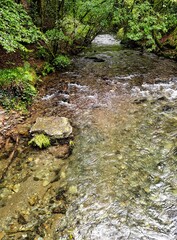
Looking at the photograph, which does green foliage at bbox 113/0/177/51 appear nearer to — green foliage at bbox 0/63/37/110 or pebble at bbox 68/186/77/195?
green foliage at bbox 0/63/37/110

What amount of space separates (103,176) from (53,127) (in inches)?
74.4

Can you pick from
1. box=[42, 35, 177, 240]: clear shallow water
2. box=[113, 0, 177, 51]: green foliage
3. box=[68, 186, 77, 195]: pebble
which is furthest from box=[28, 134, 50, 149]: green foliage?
box=[113, 0, 177, 51]: green foliage

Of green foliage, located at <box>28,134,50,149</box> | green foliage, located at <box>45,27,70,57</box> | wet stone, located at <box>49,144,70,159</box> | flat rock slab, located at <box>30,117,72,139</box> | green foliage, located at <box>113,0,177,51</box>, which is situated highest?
green foliage, located at <box>113,0,177,51</box>

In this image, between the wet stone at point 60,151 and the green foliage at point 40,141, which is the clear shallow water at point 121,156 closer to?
the wet stone at point 60,151

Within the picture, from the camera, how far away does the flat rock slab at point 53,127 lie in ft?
18.0

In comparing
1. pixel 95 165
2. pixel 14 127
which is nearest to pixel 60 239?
pixel 95 165

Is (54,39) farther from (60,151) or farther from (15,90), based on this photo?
(60,151)

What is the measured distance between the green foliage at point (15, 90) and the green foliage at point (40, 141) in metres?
1.67

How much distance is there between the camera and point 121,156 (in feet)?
16.2

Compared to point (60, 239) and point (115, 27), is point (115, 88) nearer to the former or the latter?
point (60, 239)

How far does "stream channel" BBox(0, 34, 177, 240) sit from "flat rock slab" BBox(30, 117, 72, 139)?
0.31m

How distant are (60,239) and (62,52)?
9807 mm

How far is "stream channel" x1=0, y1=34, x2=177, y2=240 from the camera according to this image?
350 centimetres

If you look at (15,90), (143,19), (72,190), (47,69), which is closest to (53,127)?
(72,190)
